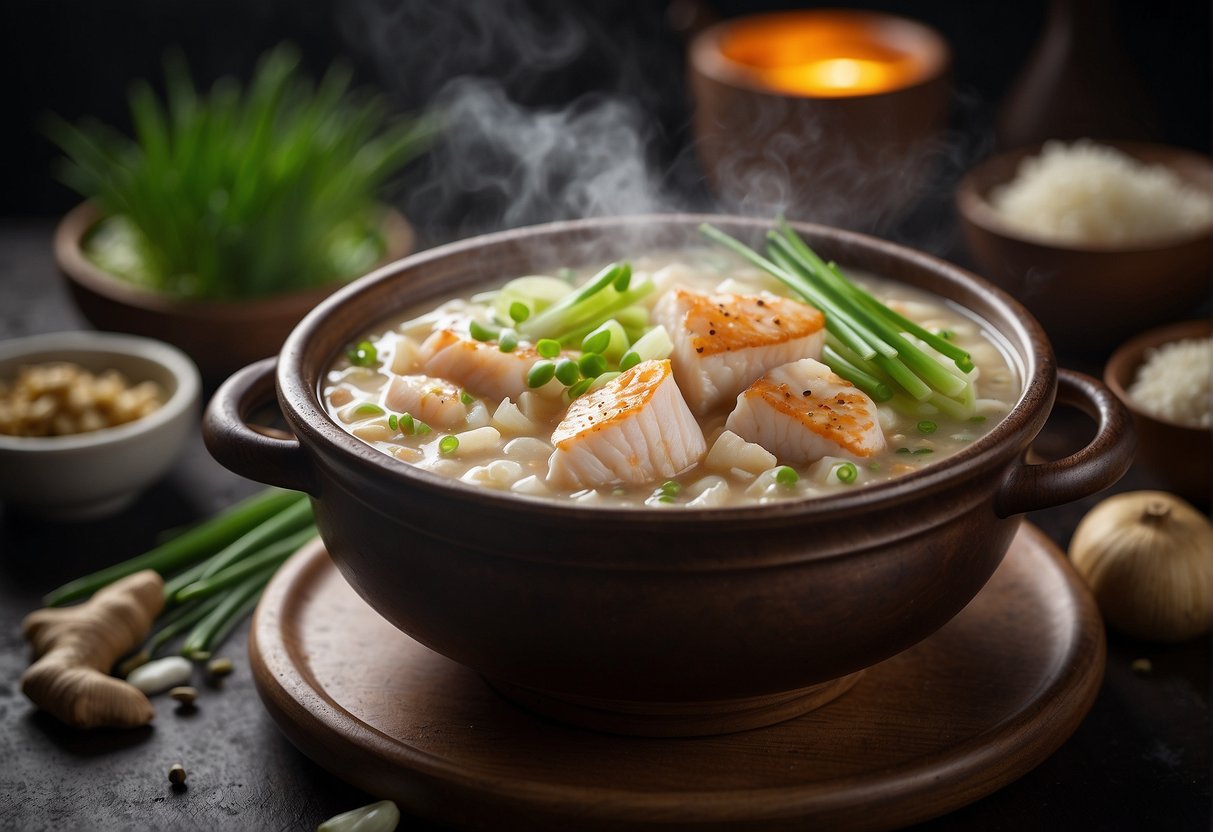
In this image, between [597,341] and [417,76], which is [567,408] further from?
[417,76]

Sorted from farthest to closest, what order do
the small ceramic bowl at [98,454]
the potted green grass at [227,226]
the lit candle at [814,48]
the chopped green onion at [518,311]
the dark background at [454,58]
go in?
the dark background at [454,58], the lit candle at [814,48], the potted green grass at [227,226], the small ceramic bowl at [98,454], the chopped green onion at [518,311]

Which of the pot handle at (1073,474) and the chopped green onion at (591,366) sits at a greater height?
the chopped green onion at (591,366)

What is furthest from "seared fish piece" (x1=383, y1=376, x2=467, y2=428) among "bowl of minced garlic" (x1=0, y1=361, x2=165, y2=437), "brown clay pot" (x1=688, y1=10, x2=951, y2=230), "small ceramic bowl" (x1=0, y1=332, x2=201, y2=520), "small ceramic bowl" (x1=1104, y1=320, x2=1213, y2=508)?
"brown clay pot" (x1=688, y1=10, x2=951, y2=230)

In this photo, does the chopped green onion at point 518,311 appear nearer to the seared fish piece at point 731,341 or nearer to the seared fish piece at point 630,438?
the seared fish piece at point 731,341

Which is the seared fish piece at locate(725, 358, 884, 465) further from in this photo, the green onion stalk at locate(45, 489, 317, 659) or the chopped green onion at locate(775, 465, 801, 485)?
the green onion stalk at locate(45, 489, 317, 659)

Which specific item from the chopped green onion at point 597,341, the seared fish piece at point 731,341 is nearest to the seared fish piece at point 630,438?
the seared fish piece at point 731,341

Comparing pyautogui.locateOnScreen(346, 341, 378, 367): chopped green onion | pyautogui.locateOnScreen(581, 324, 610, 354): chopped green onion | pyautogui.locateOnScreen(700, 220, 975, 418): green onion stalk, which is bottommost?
pyautogui.locateOnScreen(700, 220, 975, 418): green onion stalk

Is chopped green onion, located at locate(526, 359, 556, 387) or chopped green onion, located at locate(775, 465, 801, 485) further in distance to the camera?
chopped green onion, located at locate(526, 359, 556, 387)

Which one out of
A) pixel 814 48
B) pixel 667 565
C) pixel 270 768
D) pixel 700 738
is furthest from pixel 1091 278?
pixel 270 768
